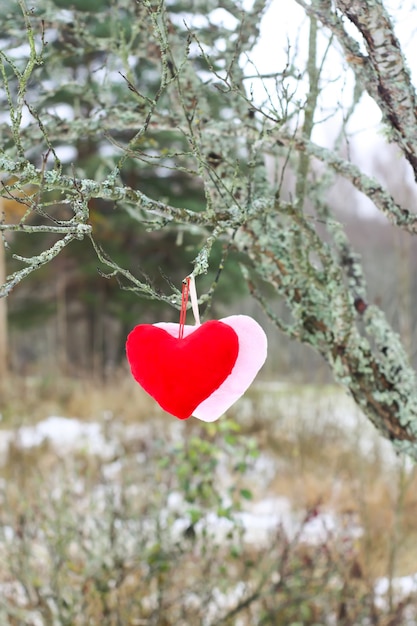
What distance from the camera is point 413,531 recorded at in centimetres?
421

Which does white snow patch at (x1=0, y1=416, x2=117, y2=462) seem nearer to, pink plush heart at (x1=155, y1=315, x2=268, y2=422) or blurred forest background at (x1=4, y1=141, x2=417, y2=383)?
blurred forest background at (x1=4, y1=141, x2=417, y2=383)

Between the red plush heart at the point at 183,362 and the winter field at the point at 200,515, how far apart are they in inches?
63.4

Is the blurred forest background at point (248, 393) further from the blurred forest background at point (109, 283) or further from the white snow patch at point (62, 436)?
the blurred forest background at point (109, 283)

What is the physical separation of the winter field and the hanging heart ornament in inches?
62.3

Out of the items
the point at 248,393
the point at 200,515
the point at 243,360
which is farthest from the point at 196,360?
the point at 248,393

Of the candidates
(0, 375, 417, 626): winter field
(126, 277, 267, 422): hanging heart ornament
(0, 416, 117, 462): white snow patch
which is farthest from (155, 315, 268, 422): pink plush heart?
(0, 416, 117, 462): white snow patch

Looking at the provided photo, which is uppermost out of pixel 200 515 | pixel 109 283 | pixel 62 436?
pixel 109 283

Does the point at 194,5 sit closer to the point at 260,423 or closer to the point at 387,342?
the point at 387,342

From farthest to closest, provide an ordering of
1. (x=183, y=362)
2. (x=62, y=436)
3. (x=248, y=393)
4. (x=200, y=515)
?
(x=248, y=393) < (x=62, y=436) < (x=200, y=515) < (x=183, y=362)

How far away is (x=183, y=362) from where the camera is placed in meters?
1.06

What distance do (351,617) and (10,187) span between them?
2.48 m

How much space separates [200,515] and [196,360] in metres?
1.80

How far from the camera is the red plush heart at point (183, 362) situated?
1.06m

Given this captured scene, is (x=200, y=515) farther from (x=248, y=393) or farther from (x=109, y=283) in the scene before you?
(x=109, y=283)
